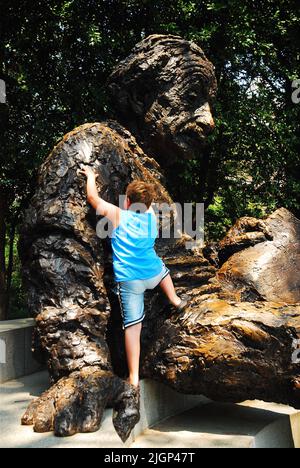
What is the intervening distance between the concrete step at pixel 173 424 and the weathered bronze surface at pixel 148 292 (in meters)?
0.10

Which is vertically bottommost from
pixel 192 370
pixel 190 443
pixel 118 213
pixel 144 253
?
pixel 190 443

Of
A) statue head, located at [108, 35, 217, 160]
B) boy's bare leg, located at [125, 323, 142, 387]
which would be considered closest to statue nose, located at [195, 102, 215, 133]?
statue head, located at [108, 35, 217, 160]

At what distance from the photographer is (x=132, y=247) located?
355 cm

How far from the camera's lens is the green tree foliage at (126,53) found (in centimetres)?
793

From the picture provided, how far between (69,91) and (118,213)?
4936mm

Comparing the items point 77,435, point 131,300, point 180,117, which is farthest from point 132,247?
point 180,117

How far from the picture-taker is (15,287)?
38.7 feet

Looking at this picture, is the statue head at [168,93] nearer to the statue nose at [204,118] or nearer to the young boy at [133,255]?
the statue nose at [204,118]

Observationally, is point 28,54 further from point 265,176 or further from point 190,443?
point 190,443

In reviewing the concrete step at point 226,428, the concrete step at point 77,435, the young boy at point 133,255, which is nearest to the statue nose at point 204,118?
the young boy at point 133,255

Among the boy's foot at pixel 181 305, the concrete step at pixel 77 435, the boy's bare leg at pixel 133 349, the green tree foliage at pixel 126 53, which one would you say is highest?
the green tree foliage at pixel 126 53

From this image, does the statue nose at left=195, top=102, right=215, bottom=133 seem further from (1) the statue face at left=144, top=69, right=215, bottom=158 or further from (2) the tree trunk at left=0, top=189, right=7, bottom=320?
(2) the tree trunk at left=0, top=189, right=7, bottom=320

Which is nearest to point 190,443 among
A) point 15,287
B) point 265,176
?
point 265,176

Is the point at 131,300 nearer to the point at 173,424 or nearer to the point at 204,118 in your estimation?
the point at 173,424
